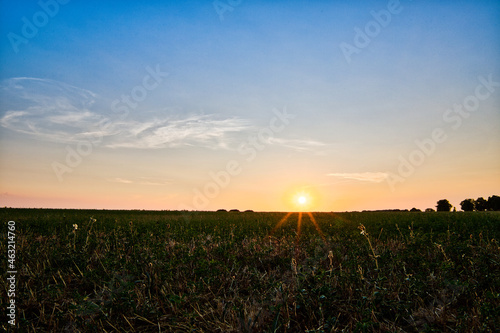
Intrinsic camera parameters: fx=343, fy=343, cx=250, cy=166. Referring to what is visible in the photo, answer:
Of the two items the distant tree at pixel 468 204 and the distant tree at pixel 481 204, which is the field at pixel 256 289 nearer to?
the distant tree at pixel 468 204

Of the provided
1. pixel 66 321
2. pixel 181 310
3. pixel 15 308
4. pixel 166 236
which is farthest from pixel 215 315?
pixel 166 236

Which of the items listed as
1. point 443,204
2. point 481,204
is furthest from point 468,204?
point 443,204

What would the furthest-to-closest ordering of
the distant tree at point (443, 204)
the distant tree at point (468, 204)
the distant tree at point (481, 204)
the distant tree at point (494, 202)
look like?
the distant tree at point (494, 202) < the distant tree at point (481, 204) < the distant tree at point (468, 204) < the distant tree at point (443, 204)

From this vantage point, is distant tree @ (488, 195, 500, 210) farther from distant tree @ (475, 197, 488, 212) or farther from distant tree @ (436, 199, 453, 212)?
distant tree @ (436, 199, 453, 212)

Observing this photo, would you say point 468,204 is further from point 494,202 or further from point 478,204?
point 494,202

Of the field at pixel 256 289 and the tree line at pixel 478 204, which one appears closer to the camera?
the field at pixel 256 289

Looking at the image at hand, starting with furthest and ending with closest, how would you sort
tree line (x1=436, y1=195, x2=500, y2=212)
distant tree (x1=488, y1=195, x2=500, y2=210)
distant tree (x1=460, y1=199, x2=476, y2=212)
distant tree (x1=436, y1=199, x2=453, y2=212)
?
distant tree (x1=488, y1=195, x2=500, y2=210)
distant tree (x1=460, y1=199, x2=476, y2=212)
tree line (x1=436, y1=195, x2=500, y2=212)
distant tree (x1=436, y1=199, x2=453, y2=212)

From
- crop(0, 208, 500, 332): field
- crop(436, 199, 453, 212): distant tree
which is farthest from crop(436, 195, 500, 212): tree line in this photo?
crop(0, 208, 500, 332): field

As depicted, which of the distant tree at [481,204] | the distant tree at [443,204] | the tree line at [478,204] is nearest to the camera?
the distant tree at [443,204]

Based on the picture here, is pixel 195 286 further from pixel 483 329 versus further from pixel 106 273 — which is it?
pixel 483 329

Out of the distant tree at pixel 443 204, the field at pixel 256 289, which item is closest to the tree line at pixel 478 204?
the distant tree at pixel 443 204

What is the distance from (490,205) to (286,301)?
63.0 metres

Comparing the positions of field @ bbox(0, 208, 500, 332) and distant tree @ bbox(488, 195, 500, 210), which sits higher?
distant tree @ bbox(488, 195, 500, 210)

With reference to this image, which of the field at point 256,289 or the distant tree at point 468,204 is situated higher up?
the distant tree at point 468,204
